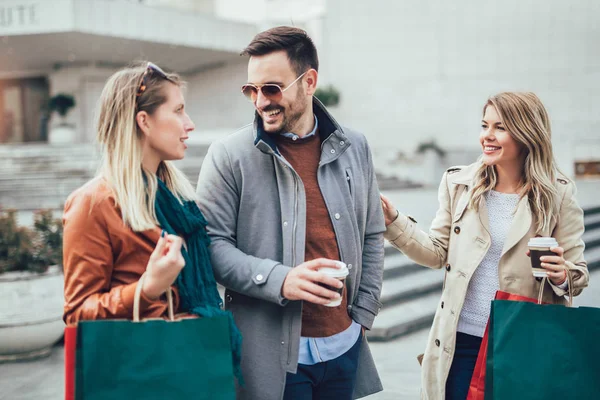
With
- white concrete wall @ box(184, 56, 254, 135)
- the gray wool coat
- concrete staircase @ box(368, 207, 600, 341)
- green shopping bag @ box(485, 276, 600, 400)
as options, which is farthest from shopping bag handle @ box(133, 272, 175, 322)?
white concrete wall @ box(184, 56, 254, 135)

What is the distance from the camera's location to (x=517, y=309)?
2189 mm

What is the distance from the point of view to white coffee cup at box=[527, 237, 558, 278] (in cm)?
230

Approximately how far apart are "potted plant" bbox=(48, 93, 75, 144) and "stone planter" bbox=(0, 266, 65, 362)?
50.8 ft

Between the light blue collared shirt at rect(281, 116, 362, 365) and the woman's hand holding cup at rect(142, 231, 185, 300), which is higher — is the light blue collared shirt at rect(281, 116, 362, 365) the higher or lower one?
the lower one

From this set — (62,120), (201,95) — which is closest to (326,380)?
(62,120)

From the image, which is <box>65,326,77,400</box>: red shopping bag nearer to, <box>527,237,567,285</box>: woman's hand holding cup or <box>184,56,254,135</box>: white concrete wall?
<box>527,237,567,285</box>: woman's hand holding cup

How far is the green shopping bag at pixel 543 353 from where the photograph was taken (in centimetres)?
215

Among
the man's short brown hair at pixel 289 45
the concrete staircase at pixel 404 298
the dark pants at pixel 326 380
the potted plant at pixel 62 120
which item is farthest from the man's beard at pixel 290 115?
the potted plant at pixel 62 120

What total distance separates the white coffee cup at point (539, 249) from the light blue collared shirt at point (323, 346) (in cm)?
74

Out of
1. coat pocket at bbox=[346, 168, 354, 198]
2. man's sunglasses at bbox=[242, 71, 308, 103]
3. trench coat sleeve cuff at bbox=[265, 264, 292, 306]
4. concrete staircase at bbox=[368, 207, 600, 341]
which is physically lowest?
concrete staircase at bbox=[368, 207, 600, 341]

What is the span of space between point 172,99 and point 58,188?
38.5 ft

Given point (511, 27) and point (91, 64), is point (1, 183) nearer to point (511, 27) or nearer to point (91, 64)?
point (91, 64)

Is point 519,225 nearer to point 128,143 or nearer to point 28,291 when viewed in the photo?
point 128,143

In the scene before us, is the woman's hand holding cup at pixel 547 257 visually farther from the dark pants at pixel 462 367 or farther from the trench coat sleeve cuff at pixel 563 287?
the dark pants at pixel 462 367
